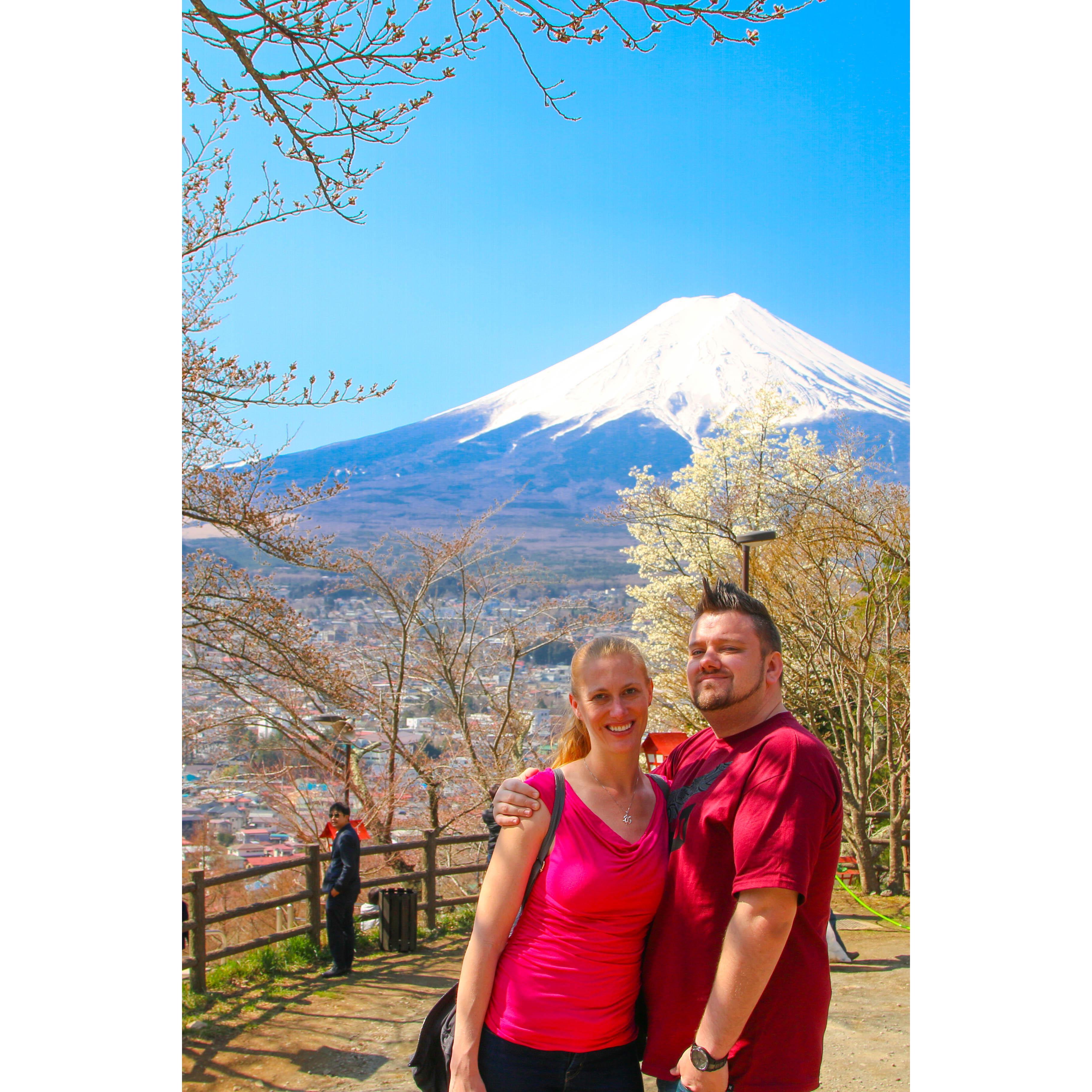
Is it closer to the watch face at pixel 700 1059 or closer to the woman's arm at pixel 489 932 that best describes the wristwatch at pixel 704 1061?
the watch face at pixel 700 1059

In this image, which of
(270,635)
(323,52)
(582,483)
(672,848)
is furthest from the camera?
(582,483)

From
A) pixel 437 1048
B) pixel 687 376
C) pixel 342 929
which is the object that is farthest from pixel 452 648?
pixel 687 376

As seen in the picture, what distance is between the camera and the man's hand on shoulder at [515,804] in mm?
1269

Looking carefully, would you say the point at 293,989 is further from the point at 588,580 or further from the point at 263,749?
the point at 588,580

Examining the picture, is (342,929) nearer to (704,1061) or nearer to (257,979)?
(257,979)

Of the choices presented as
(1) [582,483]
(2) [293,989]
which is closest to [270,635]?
(2) [293,989]

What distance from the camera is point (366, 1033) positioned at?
411 centimetres

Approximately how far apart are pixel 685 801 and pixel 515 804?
0.26 metres

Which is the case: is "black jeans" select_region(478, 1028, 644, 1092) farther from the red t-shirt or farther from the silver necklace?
the silver necklace

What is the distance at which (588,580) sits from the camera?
1759 cm

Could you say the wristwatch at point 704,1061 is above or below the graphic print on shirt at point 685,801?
below

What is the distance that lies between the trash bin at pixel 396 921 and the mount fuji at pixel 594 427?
7481mm

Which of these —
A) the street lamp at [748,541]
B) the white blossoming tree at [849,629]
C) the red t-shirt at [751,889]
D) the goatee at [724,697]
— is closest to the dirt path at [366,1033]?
the red t-shirt at [751,889]
